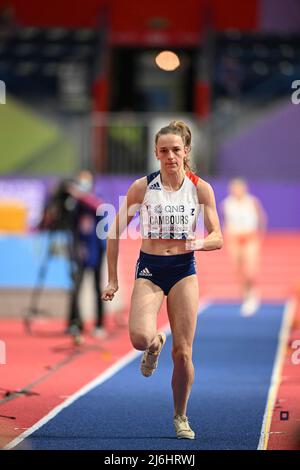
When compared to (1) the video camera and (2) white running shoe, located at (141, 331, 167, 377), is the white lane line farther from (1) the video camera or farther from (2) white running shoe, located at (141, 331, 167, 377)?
(1) the video camera

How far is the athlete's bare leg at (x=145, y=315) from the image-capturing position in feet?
26.5

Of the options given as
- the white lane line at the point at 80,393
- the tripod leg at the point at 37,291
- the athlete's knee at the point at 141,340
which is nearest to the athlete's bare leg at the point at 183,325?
A: the athlete's knee at the point at 141,340

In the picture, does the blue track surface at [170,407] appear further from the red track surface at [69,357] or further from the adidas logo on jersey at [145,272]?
the adidas logo on jersey at [145,272]

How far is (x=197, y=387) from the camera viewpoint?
11.6 meters

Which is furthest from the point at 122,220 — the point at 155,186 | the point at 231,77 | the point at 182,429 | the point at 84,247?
the point at 231,77

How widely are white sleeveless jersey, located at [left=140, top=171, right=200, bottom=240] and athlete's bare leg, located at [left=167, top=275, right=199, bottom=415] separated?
0.34 m

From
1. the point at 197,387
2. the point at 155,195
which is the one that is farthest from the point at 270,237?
the point at 155,195

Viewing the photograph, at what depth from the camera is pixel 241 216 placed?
70.7 feet

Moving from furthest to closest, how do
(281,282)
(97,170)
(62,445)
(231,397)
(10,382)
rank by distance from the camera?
(97,170)
(281,282)
(10,382)
(231,397)
(62,445)

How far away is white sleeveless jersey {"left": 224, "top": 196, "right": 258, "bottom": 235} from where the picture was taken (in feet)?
70.5

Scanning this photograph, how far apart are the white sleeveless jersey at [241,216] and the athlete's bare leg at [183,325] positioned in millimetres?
13234

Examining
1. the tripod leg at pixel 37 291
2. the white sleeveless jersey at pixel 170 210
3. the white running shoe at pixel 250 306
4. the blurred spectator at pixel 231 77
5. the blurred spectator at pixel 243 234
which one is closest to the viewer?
the white sleeveless jersey at pixel 170 210
